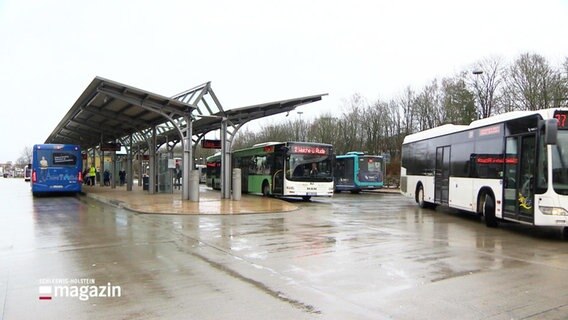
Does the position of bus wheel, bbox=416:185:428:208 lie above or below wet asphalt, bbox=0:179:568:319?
above

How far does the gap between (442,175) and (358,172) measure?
1642cm

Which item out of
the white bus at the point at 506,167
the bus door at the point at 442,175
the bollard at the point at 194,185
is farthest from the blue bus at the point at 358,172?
the bus door at the point at 442,175

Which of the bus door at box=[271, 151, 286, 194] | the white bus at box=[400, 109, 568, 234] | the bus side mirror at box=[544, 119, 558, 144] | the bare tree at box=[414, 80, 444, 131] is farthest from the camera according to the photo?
the bare tree at box=[414, 80, 444, 131]

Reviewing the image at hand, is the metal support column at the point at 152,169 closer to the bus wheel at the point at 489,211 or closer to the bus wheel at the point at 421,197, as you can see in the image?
the bus wheel at the point at 421,197

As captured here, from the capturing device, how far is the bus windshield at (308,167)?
23.0m

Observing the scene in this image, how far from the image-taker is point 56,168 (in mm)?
25734

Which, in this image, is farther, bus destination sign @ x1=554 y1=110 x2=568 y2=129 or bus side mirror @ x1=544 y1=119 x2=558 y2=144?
bus destination sign @ x1=554 y1=110 x2=568 y2=129

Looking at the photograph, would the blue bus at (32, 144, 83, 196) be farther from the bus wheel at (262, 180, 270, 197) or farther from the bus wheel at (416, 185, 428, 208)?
the bus wheel at (416, 185, 428, 208)

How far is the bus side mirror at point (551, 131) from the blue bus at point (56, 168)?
76.4 ft

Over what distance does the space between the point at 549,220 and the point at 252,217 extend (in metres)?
8.79

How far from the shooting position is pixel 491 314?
5.27m

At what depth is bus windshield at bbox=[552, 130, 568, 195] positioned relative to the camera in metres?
10.9

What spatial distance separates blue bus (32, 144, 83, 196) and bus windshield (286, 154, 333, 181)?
12139 mm

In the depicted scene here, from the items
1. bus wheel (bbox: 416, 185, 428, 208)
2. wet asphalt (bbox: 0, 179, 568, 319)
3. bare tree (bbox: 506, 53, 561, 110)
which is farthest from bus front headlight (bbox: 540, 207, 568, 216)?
bare tree (bbox: 506, 53, 561, 110)
